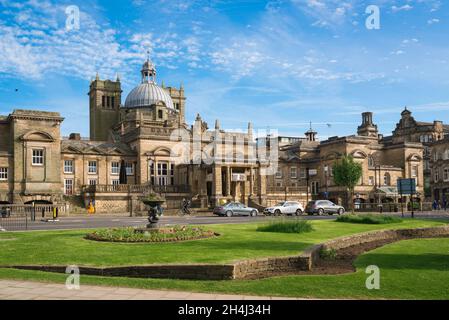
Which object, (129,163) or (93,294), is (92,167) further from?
(93,294)

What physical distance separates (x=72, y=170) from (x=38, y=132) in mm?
6674

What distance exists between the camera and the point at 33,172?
5053 cm

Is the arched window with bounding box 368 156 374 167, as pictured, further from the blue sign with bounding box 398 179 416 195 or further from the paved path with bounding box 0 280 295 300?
the paved path with bounding box 0 280 295 300

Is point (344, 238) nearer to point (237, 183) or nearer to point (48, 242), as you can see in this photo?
point (48, 242)

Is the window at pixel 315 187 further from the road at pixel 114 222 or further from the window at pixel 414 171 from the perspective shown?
the road at pixel 114 222

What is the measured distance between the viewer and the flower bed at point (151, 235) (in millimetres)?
18219

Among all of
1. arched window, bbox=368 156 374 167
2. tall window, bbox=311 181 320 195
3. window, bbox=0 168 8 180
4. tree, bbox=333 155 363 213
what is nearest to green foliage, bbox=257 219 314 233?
window, bbox=0 168 8 180

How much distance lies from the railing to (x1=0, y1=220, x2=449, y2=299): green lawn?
3111 centimetres

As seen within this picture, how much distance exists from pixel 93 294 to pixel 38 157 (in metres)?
45.2

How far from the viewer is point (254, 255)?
558 inches

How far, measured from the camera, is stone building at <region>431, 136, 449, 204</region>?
261 feet

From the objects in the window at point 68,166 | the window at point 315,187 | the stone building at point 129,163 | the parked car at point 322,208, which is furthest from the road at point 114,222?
the window at point 315,187

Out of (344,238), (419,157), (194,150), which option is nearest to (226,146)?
(194,150)
